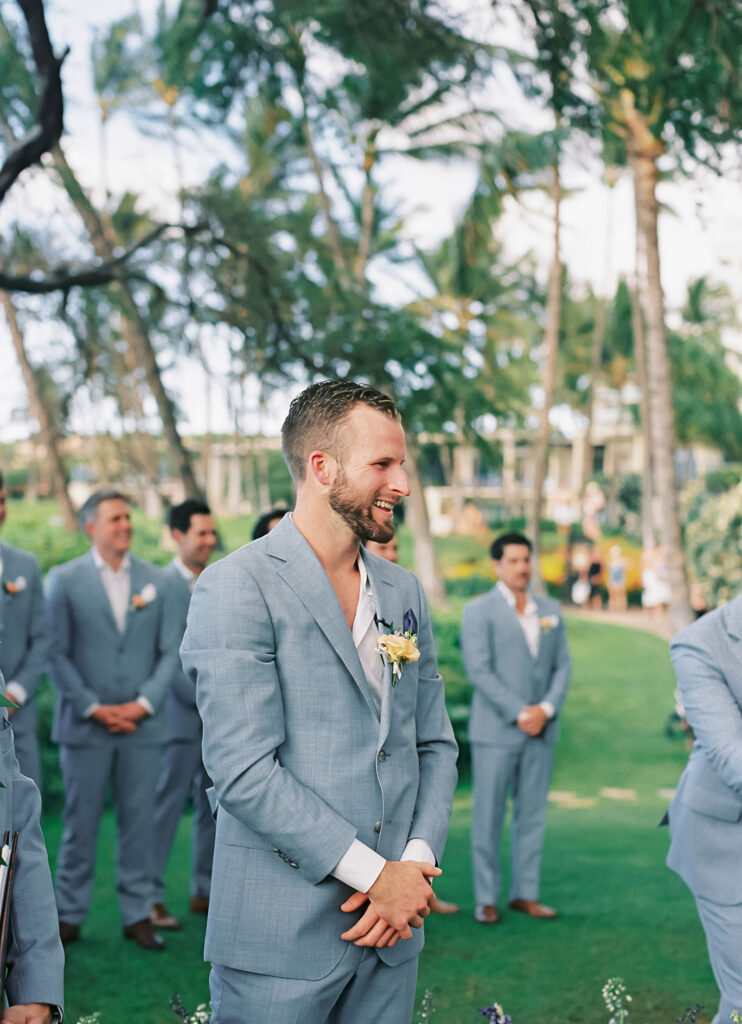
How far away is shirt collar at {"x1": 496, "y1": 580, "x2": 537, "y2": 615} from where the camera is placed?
6465 mm

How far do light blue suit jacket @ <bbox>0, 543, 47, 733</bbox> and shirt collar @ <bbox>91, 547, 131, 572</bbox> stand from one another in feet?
1.05

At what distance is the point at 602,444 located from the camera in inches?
2322

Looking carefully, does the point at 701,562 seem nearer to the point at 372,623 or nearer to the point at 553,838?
the point at 553,838

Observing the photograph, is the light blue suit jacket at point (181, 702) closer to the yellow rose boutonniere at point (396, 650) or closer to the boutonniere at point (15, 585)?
the boutonniere at point (15, 585)

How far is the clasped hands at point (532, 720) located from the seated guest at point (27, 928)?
14.2 ft

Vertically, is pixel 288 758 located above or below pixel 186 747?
above

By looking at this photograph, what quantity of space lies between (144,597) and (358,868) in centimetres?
351

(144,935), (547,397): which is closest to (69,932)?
(144,935)

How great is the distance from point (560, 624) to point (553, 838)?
2.40m

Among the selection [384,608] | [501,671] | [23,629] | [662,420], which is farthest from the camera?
[662,420]

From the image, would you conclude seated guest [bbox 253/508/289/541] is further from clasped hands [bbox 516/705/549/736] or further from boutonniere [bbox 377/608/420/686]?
boutonniere [bbox 377/608/420/686]

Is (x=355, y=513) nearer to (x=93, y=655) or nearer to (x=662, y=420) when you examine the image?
(x=93, y=655)

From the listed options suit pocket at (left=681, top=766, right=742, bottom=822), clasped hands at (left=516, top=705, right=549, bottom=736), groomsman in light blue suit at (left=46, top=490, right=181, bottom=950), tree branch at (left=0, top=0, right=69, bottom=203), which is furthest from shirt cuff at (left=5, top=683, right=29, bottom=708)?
tree branch at (left=0, top=0, right=69, bottom=203)

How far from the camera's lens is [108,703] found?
18.4 feet
